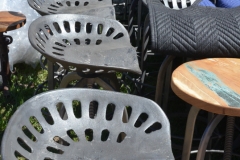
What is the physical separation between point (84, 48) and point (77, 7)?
734 millimetres

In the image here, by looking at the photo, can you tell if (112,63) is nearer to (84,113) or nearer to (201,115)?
(84,113)

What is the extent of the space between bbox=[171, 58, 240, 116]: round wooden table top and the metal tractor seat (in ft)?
2.81

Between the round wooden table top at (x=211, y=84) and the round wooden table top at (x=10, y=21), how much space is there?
5.09 ft

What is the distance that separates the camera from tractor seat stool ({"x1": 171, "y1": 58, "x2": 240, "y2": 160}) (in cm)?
155

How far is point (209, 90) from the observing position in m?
1.64

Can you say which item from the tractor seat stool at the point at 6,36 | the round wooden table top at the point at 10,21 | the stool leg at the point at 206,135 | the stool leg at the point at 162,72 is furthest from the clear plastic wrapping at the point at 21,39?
the stool leg at the point at 206,135

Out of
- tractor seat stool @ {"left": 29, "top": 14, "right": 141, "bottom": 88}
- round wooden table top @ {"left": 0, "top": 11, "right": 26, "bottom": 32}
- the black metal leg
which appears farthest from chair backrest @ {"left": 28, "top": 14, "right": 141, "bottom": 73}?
the black metal leg

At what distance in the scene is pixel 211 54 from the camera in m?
2.05

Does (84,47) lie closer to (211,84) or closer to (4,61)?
(211,84)

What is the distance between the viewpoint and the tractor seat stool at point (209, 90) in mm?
1548

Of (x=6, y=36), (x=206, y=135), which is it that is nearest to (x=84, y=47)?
(x=206, y=135)

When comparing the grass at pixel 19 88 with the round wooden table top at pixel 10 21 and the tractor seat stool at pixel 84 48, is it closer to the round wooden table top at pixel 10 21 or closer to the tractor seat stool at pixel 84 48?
the round wooden table top at pixel 10 21

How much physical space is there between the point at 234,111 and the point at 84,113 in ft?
1.77

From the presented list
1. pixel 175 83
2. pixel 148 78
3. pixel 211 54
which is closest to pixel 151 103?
pixel 175 83
